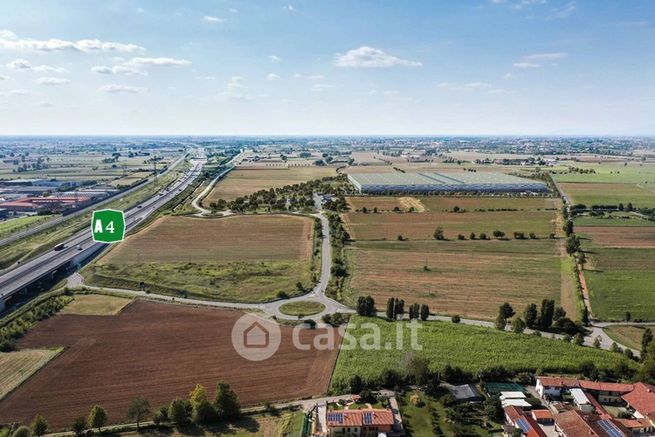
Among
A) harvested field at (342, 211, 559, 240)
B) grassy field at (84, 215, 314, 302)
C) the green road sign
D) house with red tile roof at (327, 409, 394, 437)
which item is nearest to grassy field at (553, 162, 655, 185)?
harvested field at (342, 211, 559, 240)

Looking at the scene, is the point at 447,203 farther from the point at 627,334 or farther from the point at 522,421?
the point at 522,421

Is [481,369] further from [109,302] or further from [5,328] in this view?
[5,328]

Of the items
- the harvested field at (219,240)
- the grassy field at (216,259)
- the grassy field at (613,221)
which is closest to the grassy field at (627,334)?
the grassy field at (216,259)

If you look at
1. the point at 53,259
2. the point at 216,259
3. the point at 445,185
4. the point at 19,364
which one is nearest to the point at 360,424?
the point at 19,364

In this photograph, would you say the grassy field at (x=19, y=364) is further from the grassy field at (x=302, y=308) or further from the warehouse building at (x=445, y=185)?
the warehouse building at (x=445, y=185)

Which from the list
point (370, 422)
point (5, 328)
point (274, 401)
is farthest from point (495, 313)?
point (5, 328)

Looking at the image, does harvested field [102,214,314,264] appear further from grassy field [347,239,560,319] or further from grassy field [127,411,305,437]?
grassy field [127,411,305,437]
